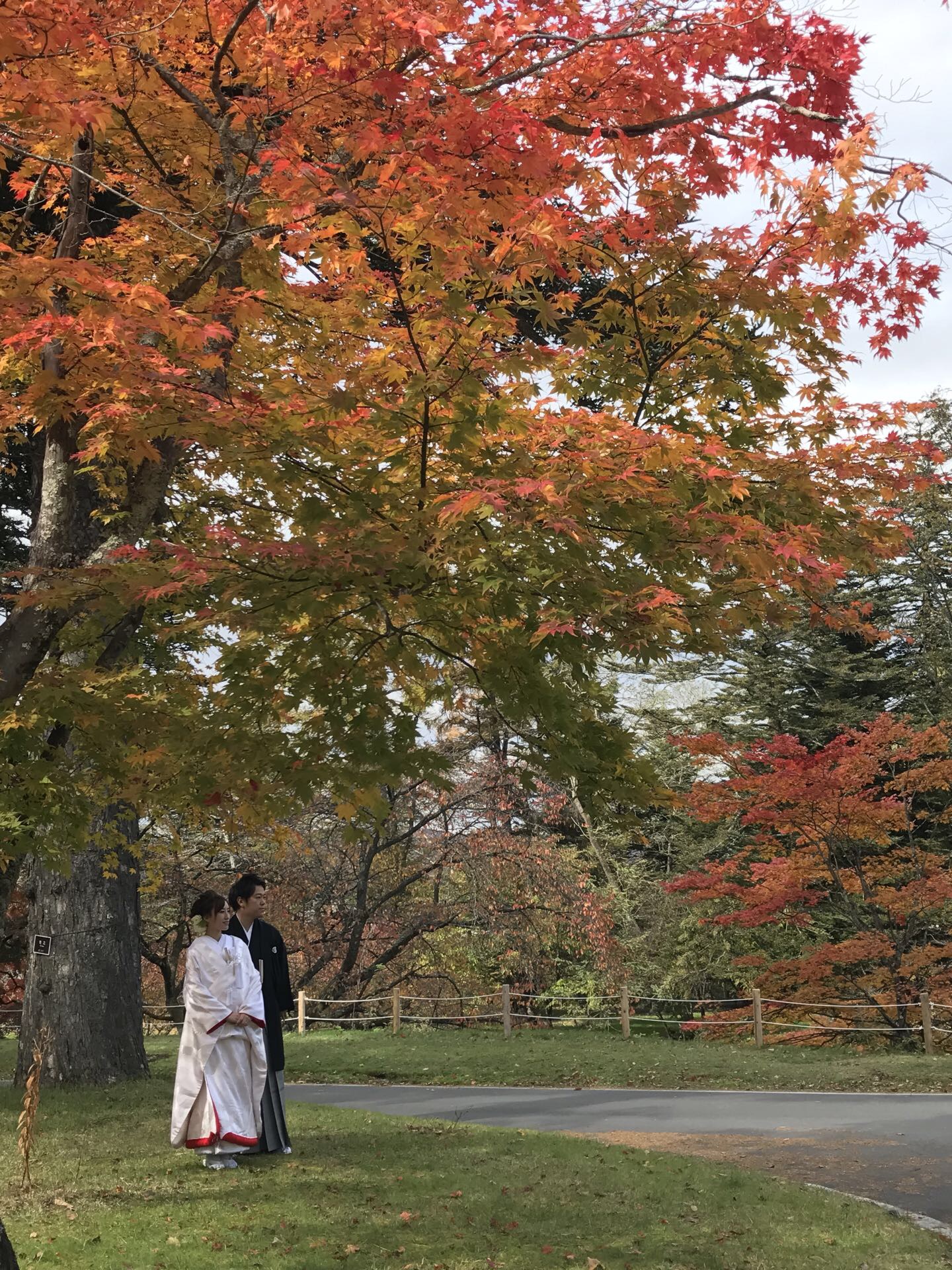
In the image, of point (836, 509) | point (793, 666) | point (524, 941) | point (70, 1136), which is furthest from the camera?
point (793, 666)

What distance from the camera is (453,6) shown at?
552 cm

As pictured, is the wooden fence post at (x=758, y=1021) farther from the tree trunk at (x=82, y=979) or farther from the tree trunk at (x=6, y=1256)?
the tree trunk at (x=6, y=1256)

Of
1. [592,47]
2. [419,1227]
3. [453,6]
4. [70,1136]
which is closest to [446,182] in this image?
[453,6]

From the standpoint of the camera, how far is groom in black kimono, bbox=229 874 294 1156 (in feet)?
26.4

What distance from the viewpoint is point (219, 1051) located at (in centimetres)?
780

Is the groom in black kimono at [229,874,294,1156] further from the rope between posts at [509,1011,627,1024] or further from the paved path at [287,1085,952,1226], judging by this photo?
the rope between posts at [509,1011,627,1024]

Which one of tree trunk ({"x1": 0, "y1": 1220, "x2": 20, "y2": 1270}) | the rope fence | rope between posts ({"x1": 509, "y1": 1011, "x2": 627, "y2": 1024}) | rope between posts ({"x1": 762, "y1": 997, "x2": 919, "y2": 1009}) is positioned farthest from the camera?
rope between posts ({"x1": 509, "y1": 1011, "x2": 627, "y2": 1024})

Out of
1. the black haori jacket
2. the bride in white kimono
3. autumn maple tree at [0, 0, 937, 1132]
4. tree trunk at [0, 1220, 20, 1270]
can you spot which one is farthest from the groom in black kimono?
tree trunk at [0, 1220, 20, 1270]

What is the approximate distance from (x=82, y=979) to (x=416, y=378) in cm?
953

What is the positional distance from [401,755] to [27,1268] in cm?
284

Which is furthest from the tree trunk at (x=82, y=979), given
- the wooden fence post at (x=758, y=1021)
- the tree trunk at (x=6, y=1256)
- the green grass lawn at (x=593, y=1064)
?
the wooden fence post at (x=758, y=1021)

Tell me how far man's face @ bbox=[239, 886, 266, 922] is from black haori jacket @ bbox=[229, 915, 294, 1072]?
4.4 inches

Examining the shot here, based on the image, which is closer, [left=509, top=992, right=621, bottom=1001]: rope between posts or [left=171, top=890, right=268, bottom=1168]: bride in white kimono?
[left=171, top=890, right=268, bottom=1168]: bride in white kimono

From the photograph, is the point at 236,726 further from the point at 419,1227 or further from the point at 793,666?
the point at 793,666
